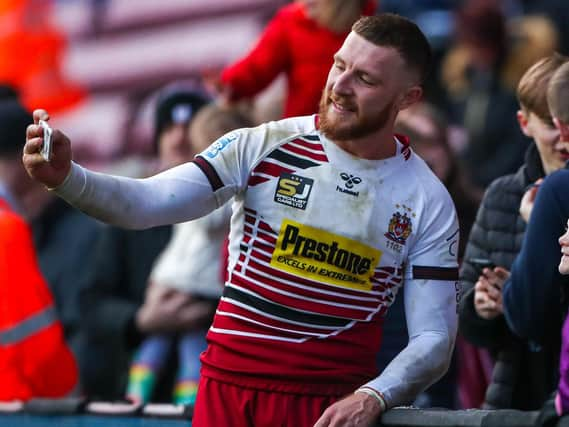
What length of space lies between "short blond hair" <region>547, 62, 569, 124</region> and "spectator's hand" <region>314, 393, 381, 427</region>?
1.14 metres

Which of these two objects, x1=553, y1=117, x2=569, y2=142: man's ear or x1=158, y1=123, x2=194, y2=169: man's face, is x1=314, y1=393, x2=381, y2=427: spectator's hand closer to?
x1=553, y1=117, x2=569, y2=142: man's ear

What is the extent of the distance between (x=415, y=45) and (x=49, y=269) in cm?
415

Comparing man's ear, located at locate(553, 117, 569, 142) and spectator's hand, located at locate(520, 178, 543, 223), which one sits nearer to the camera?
man's ear, located at locate(553, 117, 569, 142)

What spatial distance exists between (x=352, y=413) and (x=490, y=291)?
1115 mm

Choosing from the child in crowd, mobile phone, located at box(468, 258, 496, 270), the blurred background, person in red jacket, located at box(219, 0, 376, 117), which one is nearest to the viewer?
mobile phone, located at box(468, 258, 496, 270)

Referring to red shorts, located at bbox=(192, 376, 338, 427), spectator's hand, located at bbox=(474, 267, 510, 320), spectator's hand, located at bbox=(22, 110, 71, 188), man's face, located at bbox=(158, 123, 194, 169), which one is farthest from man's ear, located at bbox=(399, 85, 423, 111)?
man's face, located at bbox=(158, 123, 194, 169)

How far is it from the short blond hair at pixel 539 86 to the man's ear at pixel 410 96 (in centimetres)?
65

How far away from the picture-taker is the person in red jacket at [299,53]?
6199 millimetres

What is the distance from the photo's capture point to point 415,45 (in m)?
4.27

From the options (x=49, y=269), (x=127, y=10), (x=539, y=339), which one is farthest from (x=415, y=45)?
(x=127, y=10)

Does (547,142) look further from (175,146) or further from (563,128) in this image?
(175,146)

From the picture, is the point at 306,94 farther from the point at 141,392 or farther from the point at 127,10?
the point at 127,10

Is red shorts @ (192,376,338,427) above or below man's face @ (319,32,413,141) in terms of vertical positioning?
below

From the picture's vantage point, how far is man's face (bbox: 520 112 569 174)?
15.9ft
